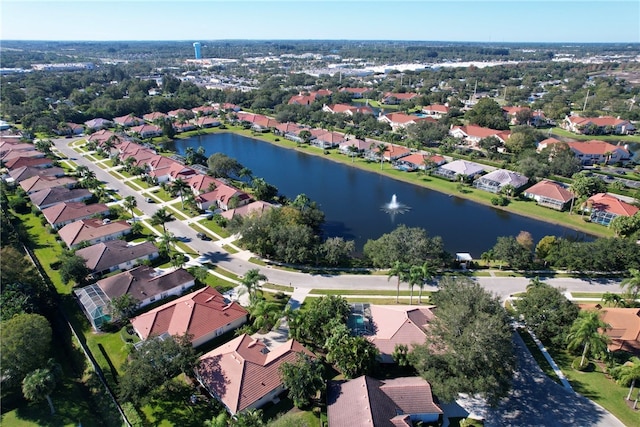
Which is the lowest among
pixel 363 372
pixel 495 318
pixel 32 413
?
pixel 32 413

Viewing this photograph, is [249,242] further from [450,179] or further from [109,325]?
[450,179]

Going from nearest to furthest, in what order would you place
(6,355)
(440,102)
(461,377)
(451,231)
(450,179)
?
1. (461,377)
2. (6,355)
3. (451,231)
4. (450,179)
5. (440,102)

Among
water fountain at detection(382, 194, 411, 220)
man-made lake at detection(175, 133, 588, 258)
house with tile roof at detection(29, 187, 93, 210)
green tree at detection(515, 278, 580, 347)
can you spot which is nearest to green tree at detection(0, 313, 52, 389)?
man-made lake at detection(175, 133, 588, 258)

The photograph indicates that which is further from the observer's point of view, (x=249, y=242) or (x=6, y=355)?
(x=249, y=242)

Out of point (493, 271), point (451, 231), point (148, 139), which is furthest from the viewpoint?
point (148, 139)

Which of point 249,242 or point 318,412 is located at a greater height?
point 249,242

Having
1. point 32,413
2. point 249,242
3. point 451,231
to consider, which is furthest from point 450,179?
point 32,413

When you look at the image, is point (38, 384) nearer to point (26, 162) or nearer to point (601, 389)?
point (601, 389)
